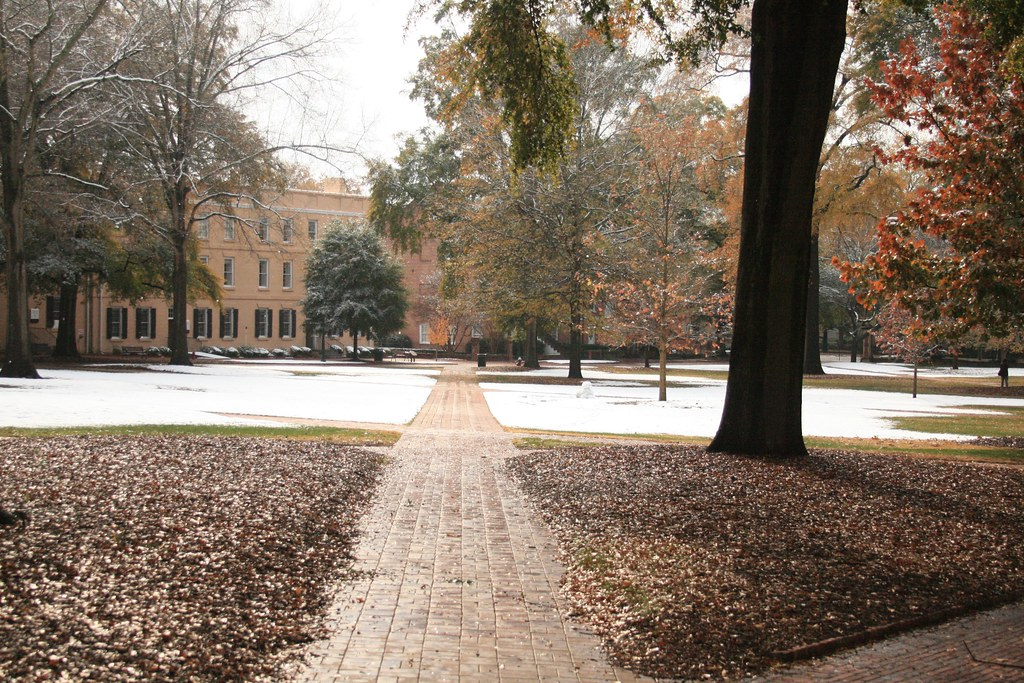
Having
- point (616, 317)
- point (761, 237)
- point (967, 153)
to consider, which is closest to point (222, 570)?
point (761, 237)

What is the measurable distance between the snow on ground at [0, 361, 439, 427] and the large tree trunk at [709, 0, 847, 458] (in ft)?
26.2

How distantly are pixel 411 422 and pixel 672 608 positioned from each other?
38.0 feet

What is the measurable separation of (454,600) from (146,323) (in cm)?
5721

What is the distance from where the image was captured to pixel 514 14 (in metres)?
10.1

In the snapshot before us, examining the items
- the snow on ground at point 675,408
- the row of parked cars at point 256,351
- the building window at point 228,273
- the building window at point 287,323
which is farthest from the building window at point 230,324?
the snow on ground at point 675,408

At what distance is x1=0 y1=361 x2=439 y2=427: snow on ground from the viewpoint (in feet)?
50.0

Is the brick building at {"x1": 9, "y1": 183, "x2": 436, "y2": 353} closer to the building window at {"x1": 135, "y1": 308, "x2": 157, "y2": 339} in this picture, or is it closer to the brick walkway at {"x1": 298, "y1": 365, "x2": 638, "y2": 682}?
the building window at {"x1": 135, "y1": 308, "x2": 157, "y2": 339}

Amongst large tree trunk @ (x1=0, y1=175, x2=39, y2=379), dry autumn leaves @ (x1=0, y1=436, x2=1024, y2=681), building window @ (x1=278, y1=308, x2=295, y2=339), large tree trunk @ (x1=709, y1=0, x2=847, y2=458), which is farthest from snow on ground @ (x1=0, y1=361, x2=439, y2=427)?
building window @ (x1=278, y1=308, x2=295, y2=339)

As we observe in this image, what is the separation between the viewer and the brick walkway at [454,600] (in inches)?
181

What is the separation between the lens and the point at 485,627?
5.18 meters

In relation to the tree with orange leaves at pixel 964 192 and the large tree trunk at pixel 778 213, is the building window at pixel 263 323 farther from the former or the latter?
the large tree trunk at pixel 778 213

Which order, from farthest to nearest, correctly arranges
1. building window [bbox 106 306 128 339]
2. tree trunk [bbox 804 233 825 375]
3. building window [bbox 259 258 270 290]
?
building window [bbox 259 258 270 290] → building window [bbox 106 306 128 339] → tree trunk [bbox 804 233 825 375]

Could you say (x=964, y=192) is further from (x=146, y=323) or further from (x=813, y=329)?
(x=146, y=323)

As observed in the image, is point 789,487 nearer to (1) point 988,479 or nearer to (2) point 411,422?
(1) point 988,479
